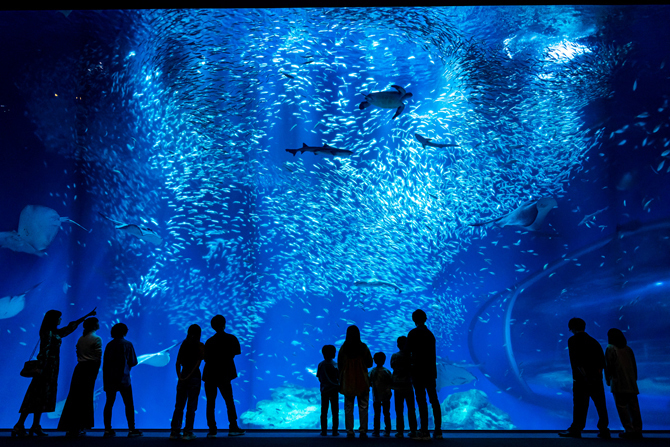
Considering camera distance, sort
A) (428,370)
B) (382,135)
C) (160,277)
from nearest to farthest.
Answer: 1. (428,370)
2. (382,135)
3. (160,277)

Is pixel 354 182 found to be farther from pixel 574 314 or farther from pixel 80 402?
pixel 80 402

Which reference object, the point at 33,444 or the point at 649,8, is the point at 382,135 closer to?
A: the point at 649,8

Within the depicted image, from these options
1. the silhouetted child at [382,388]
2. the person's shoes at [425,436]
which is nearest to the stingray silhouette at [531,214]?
the silhouetted child at [382,388]

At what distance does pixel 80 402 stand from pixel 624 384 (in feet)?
19.5

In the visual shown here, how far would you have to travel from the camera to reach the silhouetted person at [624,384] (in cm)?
438

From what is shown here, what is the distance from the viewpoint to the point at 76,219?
34.3 ft

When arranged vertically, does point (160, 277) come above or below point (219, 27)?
below

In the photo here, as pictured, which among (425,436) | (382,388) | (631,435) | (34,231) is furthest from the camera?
(34,231)

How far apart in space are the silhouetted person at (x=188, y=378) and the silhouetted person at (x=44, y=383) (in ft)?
4.24

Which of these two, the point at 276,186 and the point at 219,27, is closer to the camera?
the point at 219,27

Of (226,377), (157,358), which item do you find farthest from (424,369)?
(157,358)

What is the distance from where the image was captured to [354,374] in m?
4.40

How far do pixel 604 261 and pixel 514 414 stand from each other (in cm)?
600

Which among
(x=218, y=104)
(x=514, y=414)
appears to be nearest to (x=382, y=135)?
(x=218, y=104)
